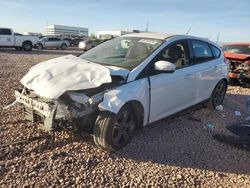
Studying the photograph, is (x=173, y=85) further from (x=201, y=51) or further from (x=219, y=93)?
(x=219, y=93)

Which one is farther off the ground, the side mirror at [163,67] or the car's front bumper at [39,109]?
the side mirror at [163,67]

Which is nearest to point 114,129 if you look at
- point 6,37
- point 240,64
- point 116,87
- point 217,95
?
point 116,87

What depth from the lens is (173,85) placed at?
208 inches

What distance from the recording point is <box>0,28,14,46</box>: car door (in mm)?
26086

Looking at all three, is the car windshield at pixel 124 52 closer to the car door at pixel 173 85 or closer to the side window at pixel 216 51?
the car door at pixel 173 85

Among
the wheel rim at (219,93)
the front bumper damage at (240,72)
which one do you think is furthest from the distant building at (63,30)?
the wheel rim at (219,93)

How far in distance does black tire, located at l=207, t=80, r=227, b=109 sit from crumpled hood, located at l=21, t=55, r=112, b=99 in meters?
Answer: 3.40

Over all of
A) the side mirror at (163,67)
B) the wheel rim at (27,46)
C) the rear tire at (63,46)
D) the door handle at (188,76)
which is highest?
the side mirror at (163,67)

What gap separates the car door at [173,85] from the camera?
4.95 m

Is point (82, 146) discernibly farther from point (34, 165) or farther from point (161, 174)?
point (161, 174)

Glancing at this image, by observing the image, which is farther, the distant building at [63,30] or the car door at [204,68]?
the distant building at [63,30]

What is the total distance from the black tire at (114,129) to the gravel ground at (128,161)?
0.14 m

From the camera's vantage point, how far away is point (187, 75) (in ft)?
18.6

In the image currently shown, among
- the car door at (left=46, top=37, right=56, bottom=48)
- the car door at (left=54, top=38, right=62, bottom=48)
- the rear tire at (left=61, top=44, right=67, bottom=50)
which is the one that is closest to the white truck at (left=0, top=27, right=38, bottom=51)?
the car door at (left=46, top=37, right=56, bottom=48)
